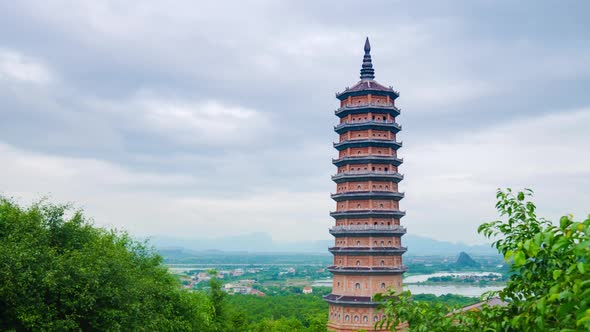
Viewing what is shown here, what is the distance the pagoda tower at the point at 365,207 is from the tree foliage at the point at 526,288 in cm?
2612

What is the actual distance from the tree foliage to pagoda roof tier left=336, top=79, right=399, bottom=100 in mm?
29413

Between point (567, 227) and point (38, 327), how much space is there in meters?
17.0

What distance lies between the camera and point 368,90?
38906 millimetres

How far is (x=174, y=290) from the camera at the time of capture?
27.8 meters

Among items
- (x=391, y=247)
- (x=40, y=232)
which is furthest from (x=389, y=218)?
(x=40, y=232)

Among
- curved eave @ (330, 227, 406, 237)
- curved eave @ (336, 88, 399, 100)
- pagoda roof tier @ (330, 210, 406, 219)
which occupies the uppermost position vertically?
curved eave @ (336, 88, 399, 100)

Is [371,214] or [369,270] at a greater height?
[371,214]

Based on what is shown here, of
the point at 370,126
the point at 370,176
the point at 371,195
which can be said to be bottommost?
the point at 371,195

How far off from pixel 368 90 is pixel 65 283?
25547 mm

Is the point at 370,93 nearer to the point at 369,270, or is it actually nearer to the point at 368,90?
the point at 368,90

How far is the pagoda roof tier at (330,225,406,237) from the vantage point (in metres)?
Result: 36.7

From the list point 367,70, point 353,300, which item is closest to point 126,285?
point 353,300

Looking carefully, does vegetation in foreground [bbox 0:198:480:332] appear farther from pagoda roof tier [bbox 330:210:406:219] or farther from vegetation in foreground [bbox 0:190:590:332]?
pagoda roof tier [bbox 330:210:406:219]

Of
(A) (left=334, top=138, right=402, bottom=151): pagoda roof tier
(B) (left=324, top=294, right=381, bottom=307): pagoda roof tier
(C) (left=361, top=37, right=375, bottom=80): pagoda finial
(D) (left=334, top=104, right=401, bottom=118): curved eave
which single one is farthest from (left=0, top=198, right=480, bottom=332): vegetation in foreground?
(C) (left=361, top=37, right=375, bottom=80): pagoda finial
